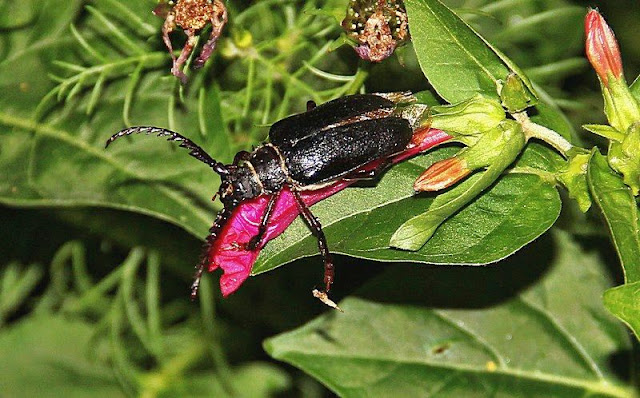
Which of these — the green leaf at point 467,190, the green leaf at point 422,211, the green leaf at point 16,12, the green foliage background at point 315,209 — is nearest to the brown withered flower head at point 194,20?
the green foliage background at point 315,209

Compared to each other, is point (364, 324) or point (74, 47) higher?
point (74, 47)

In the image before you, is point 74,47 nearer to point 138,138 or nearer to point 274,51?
point 138,138

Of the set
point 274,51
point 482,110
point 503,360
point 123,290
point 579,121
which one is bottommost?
point 123,290

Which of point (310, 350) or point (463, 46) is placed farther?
point (310, 350)

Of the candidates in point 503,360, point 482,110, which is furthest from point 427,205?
point 503,360

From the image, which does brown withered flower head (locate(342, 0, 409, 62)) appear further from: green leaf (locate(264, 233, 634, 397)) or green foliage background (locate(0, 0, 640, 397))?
green leaf (locate(264, 233, 634, 397))

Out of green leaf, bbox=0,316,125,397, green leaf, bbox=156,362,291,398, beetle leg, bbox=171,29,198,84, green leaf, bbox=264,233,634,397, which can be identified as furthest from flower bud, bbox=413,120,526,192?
green leaf, bbox=0,316,125,397

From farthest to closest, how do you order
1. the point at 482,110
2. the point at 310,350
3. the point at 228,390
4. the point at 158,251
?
the point at 228,390, the point at 158,251, the point at 310,350, the point at 482,110

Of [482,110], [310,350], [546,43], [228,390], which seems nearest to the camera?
[482,110]

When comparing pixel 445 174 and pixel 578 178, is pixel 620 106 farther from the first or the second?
pixel 445 174
